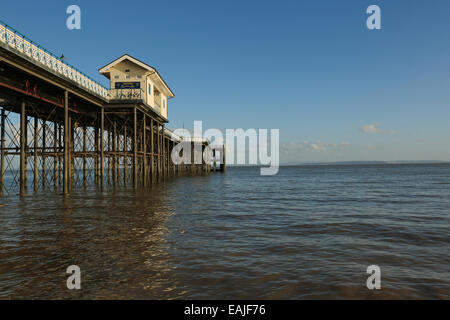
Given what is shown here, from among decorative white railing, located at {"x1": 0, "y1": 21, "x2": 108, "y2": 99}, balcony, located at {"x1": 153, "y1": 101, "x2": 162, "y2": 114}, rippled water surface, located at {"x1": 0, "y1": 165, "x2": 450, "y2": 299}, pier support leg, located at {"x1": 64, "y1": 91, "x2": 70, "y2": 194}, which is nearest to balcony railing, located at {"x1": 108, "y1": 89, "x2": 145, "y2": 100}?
decorative white railing, located at {"x1": 0, "y1": 21, "x2": 108, "y2": 99}

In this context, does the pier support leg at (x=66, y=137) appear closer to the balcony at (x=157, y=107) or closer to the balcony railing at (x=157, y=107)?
the balcony at (x=157, y=107)

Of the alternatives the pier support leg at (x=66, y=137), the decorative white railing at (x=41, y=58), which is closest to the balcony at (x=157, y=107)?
the decorative white railing at (x=41, y=58)

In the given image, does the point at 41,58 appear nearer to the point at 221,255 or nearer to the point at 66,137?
the point at 66,137

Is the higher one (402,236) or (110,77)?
(110,77)

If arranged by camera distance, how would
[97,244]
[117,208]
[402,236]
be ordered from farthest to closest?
1. [117,208]
2. [402,236]
3. [97,244]

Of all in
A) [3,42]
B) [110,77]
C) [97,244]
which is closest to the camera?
[97,244]

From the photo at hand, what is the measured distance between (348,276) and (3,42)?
16.4 m

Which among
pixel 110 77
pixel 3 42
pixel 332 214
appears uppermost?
pixel 110 77

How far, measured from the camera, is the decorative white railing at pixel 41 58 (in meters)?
12.9

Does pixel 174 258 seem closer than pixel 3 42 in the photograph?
Yes

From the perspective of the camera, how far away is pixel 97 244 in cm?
754

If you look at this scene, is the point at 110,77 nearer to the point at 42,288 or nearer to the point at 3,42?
the point at 3,42

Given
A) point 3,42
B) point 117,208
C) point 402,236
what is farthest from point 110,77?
point 402,236

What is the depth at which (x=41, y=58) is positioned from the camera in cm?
1544
